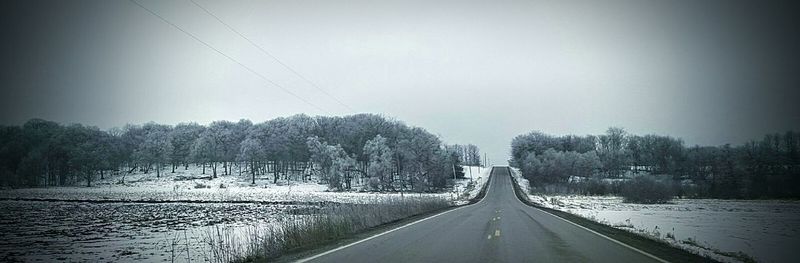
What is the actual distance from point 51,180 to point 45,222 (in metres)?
65.3

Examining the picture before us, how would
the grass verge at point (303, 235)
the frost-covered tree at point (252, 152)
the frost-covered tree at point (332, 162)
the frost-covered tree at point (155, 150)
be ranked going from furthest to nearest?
1. the frost-covered tree at point (155, 150)
2. the frost-covered tree at point (252, 152)
3. the frost-covered tree at point (332, 162)
4. the grass verge at point (303, 235)

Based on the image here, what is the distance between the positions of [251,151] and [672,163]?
117770 mm

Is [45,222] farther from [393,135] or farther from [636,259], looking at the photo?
[393,135]

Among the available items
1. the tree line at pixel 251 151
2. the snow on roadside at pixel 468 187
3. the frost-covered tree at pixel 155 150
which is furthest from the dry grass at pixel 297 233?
the frost-covered tree at pixel 155 150

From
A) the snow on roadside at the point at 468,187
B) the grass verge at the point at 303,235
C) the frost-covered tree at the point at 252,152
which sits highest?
the frost-covered tree at the point at 252,152

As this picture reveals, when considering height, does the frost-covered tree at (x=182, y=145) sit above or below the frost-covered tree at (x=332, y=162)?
above

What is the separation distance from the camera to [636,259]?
10.8 m

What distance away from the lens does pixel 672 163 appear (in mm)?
128000

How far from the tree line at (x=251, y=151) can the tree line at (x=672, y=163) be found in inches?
1191

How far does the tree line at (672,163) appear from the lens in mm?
73188

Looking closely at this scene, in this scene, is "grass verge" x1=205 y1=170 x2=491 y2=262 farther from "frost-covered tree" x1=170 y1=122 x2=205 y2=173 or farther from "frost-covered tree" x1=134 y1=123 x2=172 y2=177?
"frost-covered tree" x1=170 y1=122 x2=205 y2=173

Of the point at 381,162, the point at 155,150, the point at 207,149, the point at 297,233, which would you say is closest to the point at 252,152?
the point at 207,149

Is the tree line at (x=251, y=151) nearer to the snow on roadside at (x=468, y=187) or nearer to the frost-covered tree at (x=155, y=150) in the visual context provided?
the frost-covered tree at (x=155, y=150)

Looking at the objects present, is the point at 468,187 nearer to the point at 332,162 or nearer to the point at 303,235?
the point at 332,162
